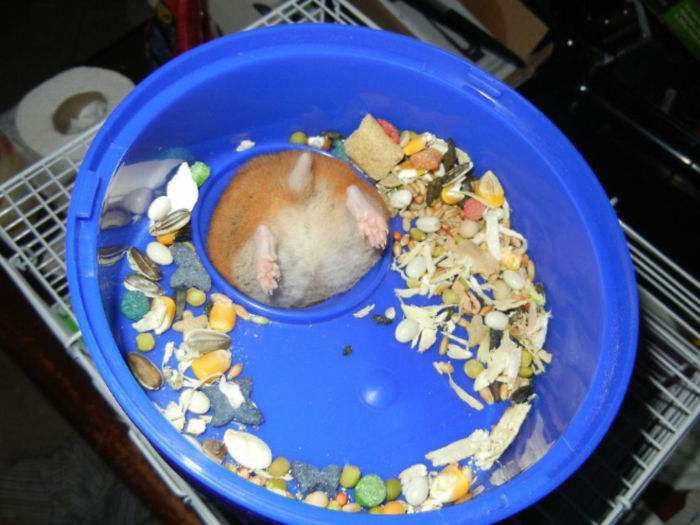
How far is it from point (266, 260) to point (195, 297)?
0.59ft

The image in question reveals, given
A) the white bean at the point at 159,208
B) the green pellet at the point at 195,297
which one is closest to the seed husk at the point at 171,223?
the white bean at the point at 159,208

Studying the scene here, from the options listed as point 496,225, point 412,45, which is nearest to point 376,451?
point 496,225

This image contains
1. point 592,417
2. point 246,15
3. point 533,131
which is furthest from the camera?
point 246,15

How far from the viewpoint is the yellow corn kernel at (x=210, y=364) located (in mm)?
1256

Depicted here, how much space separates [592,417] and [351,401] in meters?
0.47

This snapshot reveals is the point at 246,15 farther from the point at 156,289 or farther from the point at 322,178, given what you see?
the point at 156,289

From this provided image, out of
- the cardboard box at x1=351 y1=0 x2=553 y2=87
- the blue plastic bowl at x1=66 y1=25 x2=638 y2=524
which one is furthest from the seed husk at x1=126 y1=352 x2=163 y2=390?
the cardboard box at x1=351 y1=0 x2=553 y2=87

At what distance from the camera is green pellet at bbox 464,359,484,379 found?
1.35m

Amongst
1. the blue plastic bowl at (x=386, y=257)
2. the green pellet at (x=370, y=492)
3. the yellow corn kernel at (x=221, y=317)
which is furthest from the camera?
the yellow corn kernel at (x=221, y=317)

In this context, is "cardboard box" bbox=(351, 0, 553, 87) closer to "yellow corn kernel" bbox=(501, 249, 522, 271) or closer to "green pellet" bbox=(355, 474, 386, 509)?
"yellow corn kernel" bbox=(501, 249, 522, 271)

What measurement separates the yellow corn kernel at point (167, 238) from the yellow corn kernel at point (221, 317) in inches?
6.7

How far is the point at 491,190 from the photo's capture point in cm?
140

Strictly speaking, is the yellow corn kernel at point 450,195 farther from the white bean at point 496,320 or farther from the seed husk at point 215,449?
the seed husk at point 215,449

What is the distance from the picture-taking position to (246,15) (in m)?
1.66
